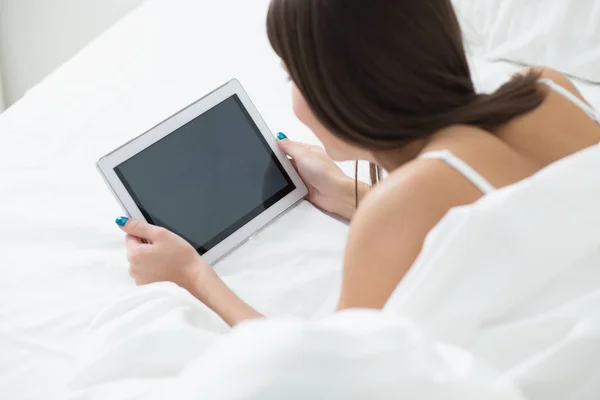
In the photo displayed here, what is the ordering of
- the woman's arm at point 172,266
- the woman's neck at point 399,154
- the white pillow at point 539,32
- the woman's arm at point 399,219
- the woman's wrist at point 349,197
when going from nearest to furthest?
the woman's arm at point 399,219, the woman's neck at point 399,154, the woman's arm at point 172,266, the woman's wrist at point 349,197, the white pillow at point 539,32

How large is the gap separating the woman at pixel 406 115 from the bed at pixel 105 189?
0.73 feet

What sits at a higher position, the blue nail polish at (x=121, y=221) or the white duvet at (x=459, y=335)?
the blue nail polish at (x=121, y=221)

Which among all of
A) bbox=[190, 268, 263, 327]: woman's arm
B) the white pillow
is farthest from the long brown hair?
the white pillow

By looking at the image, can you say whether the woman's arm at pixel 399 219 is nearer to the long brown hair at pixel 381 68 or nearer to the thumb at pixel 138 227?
the long brown hair at pixel 381 68

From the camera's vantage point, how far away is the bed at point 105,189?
2.71 feet

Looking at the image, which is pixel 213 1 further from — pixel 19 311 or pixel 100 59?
pixel 19 311

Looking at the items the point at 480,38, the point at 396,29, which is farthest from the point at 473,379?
the point at 480,38

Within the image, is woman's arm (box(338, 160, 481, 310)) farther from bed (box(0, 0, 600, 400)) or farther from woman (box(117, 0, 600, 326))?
bed (box(0, 0, 600, 400))

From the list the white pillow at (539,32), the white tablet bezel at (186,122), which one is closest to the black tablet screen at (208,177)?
the white tablet bezel at (186,122)

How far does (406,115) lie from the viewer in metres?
0.69

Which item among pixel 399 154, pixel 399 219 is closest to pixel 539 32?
pixel 399 154

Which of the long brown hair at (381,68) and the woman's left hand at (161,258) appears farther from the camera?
the woman's left hand at (161,258)

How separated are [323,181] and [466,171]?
0.38 metres

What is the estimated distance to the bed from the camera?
83cm
